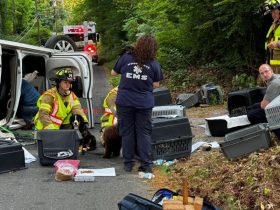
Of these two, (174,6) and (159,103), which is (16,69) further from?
(174,6)

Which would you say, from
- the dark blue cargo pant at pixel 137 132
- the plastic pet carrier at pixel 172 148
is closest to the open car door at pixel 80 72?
the plastic pet carrier at pixel 172 148

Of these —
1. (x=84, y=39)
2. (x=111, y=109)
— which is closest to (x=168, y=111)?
(x=111, y=109)

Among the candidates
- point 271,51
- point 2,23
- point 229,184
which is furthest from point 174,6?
point 2,23

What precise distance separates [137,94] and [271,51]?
298 cm

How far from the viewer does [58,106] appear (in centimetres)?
887

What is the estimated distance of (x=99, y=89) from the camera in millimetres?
20812

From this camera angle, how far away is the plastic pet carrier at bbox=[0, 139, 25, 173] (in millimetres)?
7517

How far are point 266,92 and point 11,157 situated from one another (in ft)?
11.9

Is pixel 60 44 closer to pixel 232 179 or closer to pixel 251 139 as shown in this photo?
pixel 251 139

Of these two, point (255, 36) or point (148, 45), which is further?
point (255, 36)

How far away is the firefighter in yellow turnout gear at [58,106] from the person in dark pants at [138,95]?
5.38 ft

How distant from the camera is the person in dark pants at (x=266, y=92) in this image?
7.89m

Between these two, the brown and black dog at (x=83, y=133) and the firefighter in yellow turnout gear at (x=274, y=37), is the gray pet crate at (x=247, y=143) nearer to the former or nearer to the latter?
the firefighter in yellow turnout gear at (x=274, y=37)

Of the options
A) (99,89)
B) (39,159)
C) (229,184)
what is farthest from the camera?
(99,89)
